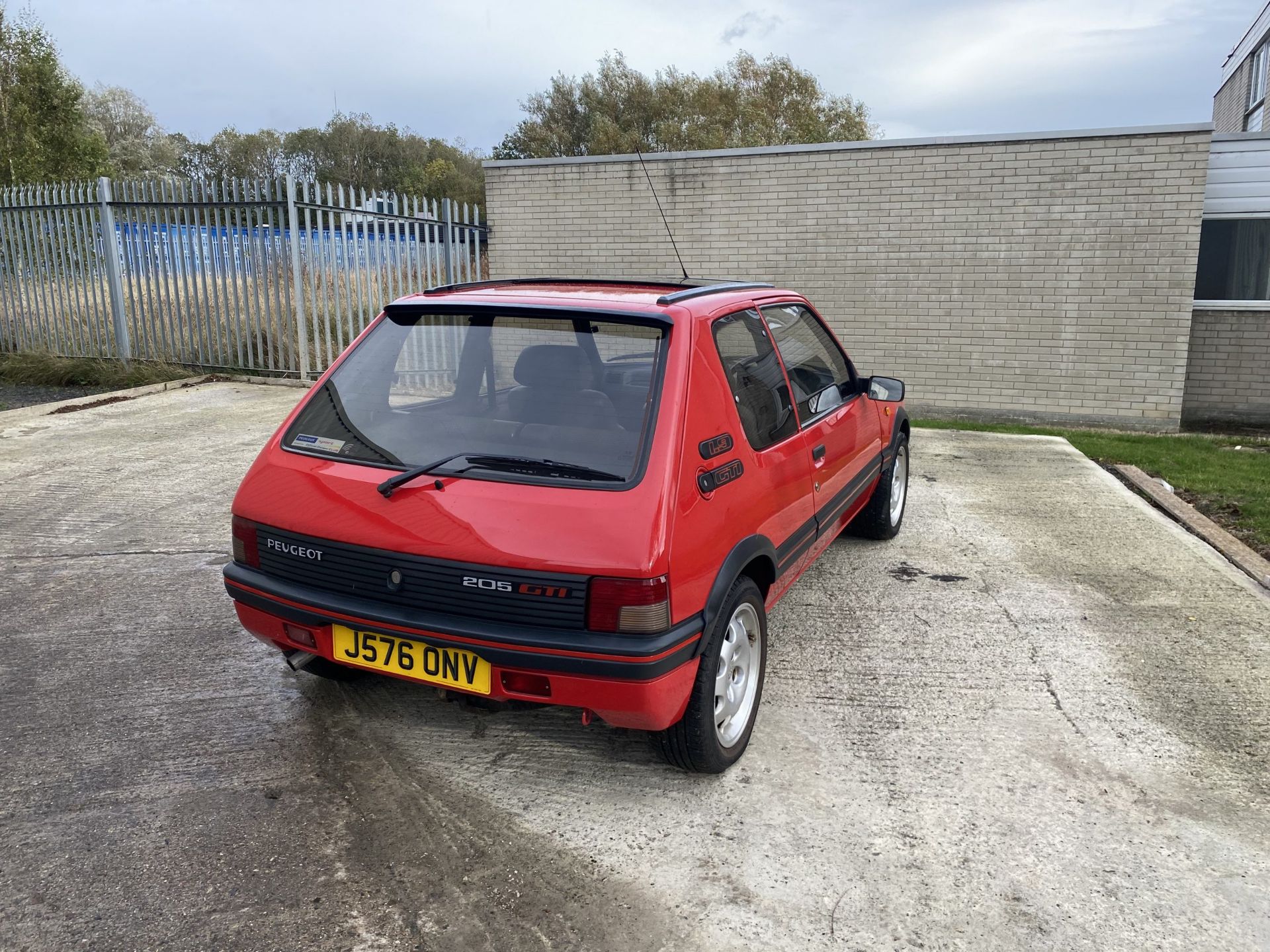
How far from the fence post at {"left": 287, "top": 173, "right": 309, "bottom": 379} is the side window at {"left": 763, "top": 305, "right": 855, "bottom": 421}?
7.76 meters

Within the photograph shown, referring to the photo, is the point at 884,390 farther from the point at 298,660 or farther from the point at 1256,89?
the point at 1256,89

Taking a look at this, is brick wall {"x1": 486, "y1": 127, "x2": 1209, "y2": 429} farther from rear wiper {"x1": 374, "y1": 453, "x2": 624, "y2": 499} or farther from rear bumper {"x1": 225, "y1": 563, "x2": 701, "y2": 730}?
rear bumper {"x1": 225, "y1": 563, "x2": 701, "y2": 730}

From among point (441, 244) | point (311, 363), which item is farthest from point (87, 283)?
point (441, 244)

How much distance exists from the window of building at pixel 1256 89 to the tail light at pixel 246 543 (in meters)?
26.3

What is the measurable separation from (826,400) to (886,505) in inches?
60.5

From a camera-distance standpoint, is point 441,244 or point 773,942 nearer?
point 773,942

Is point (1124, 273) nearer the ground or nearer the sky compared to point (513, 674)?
nearer the sky

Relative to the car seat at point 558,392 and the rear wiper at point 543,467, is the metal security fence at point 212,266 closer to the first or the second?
the car seat at point 558,392

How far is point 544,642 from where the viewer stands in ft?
8.30

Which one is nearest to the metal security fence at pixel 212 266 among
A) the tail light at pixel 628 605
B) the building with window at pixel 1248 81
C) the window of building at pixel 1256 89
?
the tail light at pixel 628 605

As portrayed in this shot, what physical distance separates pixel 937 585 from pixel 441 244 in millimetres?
9300

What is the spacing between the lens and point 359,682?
11.9 ft

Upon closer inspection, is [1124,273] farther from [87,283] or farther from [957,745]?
[87,283]

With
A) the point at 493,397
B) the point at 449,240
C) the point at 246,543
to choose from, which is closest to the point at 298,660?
the point at 246,543
